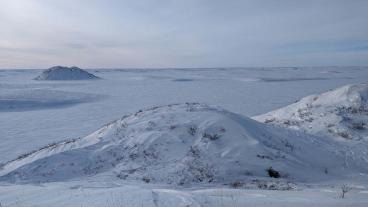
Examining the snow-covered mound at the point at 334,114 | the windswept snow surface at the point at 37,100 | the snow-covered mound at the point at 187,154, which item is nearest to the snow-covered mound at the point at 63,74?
the windswept snow surface at the point at 37,100

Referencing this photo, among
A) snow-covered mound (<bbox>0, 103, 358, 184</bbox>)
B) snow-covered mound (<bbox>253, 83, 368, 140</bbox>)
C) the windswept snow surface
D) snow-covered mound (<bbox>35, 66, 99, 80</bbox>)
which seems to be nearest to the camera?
snow-covered mound (<bbox>0, 103, 358, 184</bbox>)

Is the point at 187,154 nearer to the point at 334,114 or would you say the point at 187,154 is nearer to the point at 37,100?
the point at 334,114

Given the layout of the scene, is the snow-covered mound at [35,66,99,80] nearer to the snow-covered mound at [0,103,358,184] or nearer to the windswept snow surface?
the windswept snow surface

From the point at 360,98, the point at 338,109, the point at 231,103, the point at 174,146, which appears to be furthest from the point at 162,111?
the point at 231,103

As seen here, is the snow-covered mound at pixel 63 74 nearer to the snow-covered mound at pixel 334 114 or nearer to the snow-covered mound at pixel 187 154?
the snow-covered mound at pixel 334 114

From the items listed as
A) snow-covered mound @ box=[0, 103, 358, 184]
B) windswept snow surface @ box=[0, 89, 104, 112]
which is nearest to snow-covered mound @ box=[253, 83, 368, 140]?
snow-covered mound @ box=[0, 103, 358, 184]

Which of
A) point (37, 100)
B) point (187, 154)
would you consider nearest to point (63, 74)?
point (37, 100)

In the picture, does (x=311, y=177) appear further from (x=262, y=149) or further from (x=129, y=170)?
(x=129, y=170)
